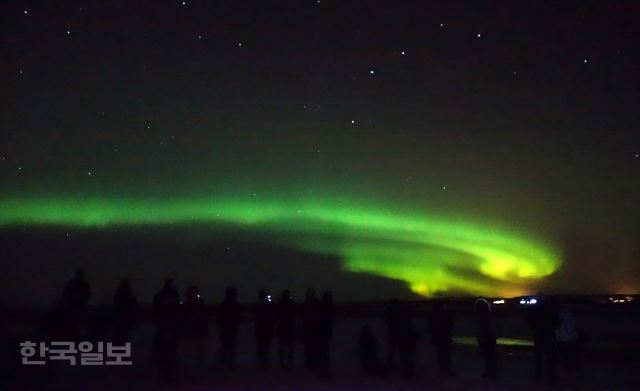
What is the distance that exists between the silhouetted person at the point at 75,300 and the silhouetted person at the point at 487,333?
370 inches

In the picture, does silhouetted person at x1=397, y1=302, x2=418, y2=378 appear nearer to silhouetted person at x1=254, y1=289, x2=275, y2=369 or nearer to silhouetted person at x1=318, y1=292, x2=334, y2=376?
silhouetted person at x1=318, y1=292, x2=334, y2=376

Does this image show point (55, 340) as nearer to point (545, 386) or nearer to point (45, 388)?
point (45, 388)

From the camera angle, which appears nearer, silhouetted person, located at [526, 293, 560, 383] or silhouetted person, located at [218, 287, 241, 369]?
silhouetted person, located at [526, 293, 560, 383]

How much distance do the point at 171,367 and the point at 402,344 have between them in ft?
17.8

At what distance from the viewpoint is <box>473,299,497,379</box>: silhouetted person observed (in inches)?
677

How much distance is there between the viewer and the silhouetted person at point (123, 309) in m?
17.7

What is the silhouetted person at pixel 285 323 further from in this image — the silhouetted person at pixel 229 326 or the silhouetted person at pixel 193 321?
the silhouetted person at pixel 193 321

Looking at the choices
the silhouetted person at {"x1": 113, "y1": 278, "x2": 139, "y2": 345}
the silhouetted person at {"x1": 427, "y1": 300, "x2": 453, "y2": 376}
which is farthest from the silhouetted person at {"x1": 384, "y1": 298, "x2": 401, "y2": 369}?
the silhouetted person at {"x1": 113, "y1": 278, "x2": 139, "y2": 345}

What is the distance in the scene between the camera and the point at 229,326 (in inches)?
701

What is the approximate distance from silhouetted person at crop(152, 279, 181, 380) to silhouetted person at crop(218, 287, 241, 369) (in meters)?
1.58

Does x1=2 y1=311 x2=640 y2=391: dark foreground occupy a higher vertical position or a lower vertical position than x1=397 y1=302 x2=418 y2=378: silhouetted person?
lower

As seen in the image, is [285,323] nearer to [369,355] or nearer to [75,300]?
[369,355]

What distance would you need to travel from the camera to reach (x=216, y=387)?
14039mm

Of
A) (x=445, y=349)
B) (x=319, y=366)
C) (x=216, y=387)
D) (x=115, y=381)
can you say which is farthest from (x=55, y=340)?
(x=445, y=349)
